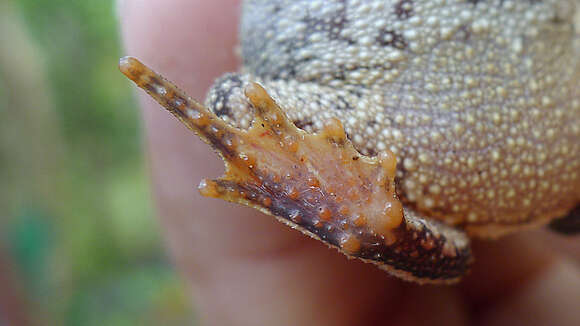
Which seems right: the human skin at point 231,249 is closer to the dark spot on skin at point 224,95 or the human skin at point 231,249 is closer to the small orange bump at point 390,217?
the dark spot on skin at point 224,95

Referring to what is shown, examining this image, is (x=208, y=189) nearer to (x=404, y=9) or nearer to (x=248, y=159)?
(x=248, y=159)

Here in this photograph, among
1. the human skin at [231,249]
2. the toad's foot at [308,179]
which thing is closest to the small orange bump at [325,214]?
the toad's foot at [308,179]

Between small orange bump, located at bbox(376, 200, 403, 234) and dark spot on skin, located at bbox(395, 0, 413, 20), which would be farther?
dark spot on skin, located at bbox(395, 0, 413, 20)

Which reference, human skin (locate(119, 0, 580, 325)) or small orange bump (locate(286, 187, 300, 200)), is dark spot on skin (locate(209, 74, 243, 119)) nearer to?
small orange bump (locate(286, 187, 300, 200))

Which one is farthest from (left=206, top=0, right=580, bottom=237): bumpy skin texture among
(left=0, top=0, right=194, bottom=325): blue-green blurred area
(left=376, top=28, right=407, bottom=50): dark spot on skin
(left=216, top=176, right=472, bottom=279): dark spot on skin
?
(left=0, top=0, right=194, bottom=325): blue-green blurred area

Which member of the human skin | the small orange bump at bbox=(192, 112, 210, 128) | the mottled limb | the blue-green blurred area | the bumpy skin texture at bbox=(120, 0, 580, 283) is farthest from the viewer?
the blue-green blurred area

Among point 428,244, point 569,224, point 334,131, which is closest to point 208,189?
point 334,131

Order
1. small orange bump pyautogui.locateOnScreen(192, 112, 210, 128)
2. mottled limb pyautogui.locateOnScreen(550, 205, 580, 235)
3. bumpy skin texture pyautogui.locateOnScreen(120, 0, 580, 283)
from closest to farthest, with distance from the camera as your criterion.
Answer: small orange bump pyautogui.locateOnScreen(192, 112, 210, 128), bumpy skin texture pyautogui.locateOnScreen(120, 0, 580, 283), mottled limb pyautogui.locateOnScreen(550, 205, 580, 235)
